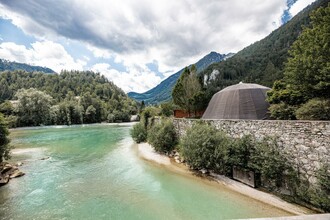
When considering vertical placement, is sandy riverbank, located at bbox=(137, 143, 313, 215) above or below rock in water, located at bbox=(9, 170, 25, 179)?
below

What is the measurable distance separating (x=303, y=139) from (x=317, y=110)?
3764mm

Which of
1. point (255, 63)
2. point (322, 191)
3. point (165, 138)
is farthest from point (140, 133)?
point (255, 63)

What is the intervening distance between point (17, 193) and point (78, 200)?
14.1ft

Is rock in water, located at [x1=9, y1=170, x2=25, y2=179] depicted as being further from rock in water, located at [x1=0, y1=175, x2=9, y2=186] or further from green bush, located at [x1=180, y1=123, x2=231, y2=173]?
green bush, located at [x1=180, y1=123, x2=231, y2=173]

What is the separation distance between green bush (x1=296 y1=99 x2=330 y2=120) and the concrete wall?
3183 mm

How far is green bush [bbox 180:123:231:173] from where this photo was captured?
12.1 m

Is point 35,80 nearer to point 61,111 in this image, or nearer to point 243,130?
point 61,111

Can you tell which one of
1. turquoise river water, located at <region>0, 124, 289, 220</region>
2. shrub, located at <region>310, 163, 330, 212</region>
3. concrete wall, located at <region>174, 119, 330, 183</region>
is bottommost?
turquoise river water, located at <region>0, 124, 289, 220</region>

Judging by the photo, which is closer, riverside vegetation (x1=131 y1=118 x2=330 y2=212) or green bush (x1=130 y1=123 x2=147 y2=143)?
riverside vegetation (x1=131 y1=118 x2=330 y2=212)

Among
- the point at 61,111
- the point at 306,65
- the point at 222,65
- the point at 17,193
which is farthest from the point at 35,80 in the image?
the point at 306,65

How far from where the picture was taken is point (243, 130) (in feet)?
39.1

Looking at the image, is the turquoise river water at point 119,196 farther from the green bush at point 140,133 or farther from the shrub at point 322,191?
the green bush at point 140,133

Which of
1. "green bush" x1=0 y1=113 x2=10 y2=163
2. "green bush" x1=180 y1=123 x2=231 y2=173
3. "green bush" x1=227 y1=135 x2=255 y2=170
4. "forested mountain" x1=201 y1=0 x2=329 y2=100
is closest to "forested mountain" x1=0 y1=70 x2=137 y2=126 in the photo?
"green bush" x1=0 y1=113 x2=10 y2=163

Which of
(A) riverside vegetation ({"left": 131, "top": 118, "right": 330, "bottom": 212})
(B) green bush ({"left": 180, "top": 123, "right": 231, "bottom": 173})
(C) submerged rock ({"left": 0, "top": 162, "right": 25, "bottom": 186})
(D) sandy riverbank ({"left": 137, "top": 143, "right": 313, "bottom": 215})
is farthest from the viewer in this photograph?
(C) submerged rock ({"left": 0, "top": 162, "right": 25, "bottom": 186})
